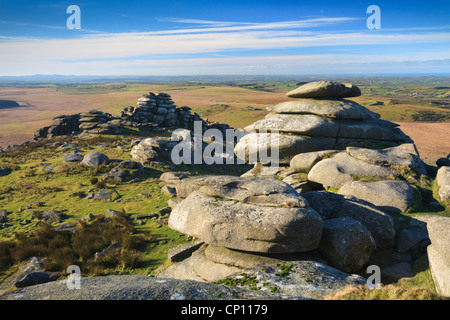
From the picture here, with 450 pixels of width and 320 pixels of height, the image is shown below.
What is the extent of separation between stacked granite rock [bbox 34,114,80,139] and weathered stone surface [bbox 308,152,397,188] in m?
44.7

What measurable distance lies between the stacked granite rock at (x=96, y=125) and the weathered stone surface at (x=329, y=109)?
3302 cm

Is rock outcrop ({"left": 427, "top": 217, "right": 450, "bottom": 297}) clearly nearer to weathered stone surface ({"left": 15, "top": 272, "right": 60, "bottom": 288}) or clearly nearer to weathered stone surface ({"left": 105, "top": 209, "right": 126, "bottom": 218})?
weathered stone surface ({"left": 15, "top": 272, "right": 60, "bottom": 288})

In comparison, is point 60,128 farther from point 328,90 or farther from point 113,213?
point 328,90

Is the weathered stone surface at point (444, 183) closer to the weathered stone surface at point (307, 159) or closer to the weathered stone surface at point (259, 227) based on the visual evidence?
the weathered stone surface at point (307, 159)

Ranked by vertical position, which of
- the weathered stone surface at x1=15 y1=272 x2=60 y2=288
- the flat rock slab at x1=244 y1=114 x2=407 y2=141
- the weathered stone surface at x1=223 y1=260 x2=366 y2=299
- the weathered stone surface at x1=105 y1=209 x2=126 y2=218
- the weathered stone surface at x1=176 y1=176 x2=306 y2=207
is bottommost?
the weathered stone surface at x1=15 y1=272 x2=60 y2=288

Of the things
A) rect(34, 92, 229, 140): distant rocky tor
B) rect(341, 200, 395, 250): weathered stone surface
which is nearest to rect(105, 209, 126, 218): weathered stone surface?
rect(341, 200, 395, 250): weathered stone surface

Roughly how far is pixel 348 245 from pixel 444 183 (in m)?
7.66

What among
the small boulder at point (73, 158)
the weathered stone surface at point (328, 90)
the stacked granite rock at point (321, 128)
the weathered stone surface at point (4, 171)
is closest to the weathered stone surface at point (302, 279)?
the stacked granite rock at point (321, 128)

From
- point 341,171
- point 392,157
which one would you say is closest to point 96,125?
Result: point 341,171

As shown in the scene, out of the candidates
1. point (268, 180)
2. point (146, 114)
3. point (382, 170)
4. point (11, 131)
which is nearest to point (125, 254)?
point (268, 180)

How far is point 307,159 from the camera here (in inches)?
675

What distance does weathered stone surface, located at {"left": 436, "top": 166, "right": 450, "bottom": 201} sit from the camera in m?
12.6

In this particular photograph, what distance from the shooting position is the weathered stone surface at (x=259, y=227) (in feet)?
30.3
